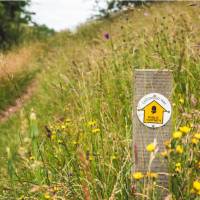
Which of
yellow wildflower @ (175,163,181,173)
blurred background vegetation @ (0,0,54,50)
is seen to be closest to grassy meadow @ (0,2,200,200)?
yellow wildflower @ (175,163,181,173)

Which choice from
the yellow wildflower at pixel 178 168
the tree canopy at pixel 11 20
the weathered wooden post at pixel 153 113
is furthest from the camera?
the tree canopy at pixel 11 20

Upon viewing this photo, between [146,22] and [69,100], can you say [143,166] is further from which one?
[146,22]

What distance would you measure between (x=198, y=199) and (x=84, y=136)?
47.3 inches

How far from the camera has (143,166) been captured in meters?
2.33

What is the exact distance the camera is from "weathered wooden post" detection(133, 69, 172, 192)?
233cm

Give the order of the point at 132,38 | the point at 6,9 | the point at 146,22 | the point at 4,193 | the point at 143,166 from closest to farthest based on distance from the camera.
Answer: the point at 143,166
the point at 4,193
the point at 132,38
the point at 146,22
the point at 6,9

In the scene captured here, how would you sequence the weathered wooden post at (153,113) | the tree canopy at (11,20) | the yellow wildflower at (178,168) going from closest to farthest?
the yellow wildflower at (178,168)
the weathered wooden post at (153,113)
the tree canopy at (11,20)

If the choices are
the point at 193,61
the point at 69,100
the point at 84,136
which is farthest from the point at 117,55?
the point at 84,136

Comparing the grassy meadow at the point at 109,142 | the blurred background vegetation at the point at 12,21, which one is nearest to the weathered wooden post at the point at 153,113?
the grassy meadow at the point at 109,142

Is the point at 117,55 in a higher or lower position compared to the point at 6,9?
lower

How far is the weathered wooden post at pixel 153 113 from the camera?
7.66 ft

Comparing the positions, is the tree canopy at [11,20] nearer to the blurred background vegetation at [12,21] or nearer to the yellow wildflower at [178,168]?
the blurred background vegetation at [12,21]

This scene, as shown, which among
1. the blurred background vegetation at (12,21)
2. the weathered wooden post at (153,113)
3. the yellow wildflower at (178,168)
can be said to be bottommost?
the yellow wildflower at (178,168)

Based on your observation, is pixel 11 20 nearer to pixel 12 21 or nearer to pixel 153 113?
pixel 12 21
